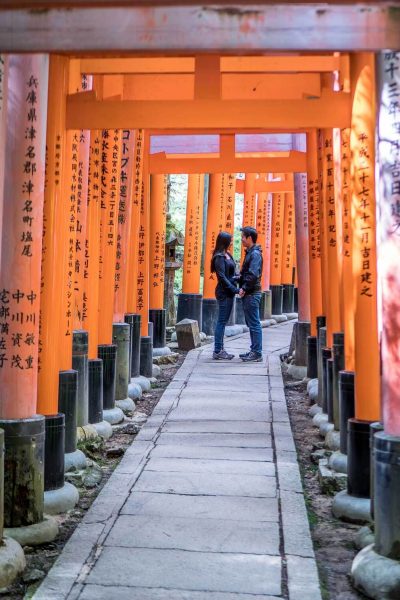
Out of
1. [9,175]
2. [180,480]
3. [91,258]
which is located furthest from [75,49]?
[91,258]

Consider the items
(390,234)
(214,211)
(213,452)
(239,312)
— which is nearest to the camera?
(390,234)

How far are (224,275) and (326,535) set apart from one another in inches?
245

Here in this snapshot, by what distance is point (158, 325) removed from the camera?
12.9 meters

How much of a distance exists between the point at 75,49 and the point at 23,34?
0.66ft

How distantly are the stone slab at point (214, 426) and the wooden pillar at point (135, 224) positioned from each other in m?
3.03

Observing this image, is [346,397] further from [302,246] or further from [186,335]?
[186,335]

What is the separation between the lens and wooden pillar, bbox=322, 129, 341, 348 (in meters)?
7.27

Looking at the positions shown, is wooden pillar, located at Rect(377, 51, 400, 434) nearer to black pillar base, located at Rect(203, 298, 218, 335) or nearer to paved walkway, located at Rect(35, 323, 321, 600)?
paved walkway, located at Rect(35, 323, 321, 600)

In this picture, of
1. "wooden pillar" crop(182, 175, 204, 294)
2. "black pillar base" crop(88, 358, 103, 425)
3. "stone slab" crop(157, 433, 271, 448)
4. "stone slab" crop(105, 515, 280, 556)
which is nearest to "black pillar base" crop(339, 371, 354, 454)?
"stone slab" crop(157, 433, 271, 448)

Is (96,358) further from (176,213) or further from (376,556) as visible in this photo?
(176,213)

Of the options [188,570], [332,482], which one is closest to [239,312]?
[332,482]

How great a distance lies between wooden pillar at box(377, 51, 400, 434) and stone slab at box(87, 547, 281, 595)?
968 mm

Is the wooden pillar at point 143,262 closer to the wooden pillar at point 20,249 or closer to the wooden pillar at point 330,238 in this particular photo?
→ the wooden pillar at point 330,238

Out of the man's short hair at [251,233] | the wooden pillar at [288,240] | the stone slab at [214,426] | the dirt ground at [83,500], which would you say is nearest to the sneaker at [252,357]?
the man's short hair at [251,233]
